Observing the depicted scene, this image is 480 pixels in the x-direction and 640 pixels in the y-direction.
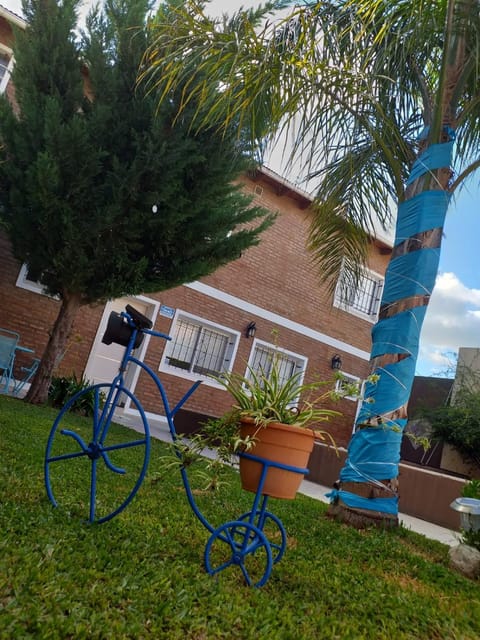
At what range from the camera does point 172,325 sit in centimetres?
Result: 1191

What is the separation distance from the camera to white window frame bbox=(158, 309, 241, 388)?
1194 centimetres

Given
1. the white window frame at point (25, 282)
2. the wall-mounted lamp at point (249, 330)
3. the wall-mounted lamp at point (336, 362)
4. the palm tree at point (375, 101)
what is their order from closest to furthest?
the palm tree at point (375, 101) → the white window frame at point (25, 282) → the wall-mounted lamp at point (249, 330) → the wall-mounted lamp at point (336, 362)

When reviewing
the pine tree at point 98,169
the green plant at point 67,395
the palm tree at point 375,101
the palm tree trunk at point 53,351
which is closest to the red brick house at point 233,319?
A: the green plant at point 67,395

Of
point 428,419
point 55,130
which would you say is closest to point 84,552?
point 55,130

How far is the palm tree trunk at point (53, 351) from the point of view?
8273 mm

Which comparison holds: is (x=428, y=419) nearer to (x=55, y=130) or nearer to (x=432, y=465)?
(x=432, y=465)

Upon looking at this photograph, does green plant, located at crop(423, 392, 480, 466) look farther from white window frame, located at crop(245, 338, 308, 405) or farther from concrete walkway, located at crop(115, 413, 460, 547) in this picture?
concrete walkway, located at crop(115, 413, 460, 547)

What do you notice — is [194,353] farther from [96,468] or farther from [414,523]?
[96,468]

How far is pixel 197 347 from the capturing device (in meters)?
12.5

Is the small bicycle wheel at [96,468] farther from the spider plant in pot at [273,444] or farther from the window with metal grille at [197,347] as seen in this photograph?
the window with metal grille at [197,347]

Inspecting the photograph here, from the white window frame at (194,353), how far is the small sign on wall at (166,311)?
0.12 m

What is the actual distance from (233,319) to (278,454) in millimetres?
10342

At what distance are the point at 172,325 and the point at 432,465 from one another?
22.9 feet

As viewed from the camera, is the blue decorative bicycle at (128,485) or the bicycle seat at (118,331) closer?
the blue decorative bicycle at (128,485)
